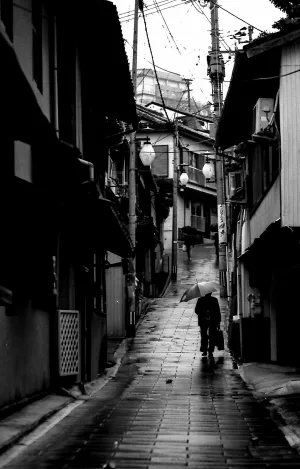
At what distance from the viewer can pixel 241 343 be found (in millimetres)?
23562

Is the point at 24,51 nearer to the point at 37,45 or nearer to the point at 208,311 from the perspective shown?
the point at 37,45

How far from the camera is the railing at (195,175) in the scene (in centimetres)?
6581

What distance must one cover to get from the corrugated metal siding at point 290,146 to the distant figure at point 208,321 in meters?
8.51

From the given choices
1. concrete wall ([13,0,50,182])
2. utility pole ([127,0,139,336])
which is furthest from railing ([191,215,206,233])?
concrete wall ([13,0,50,182])

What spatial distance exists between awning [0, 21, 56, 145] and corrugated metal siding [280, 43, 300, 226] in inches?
321

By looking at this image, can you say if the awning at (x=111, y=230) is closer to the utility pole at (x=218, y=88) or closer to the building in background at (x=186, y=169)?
the utility pole at (x=218, y=88)

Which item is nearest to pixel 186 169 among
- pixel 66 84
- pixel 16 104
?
pixel 66 84

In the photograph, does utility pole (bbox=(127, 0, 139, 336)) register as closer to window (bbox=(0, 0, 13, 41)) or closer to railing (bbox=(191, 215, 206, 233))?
window (bbox=(0, 0, 13, 41))

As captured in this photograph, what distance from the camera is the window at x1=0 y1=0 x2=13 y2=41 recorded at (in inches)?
480

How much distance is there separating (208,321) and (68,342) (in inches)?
329

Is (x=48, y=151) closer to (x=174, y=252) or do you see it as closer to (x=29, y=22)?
(x=29, y=22)

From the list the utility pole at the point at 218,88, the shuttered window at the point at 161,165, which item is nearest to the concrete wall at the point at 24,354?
the utility pole at the point at 218,88

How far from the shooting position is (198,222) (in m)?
69.3

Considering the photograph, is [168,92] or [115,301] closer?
[115,301]
